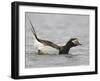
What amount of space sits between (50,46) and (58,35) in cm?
6

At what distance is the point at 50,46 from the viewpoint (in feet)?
4.08

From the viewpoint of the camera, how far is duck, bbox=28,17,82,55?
3.98ft

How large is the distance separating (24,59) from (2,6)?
0.79 feet

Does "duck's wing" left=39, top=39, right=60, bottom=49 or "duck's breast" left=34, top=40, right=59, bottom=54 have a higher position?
"duck's wing" left=39, top=39, right=60, bottom=49

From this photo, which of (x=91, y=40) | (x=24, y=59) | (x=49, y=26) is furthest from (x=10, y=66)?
(x=91, y=40)

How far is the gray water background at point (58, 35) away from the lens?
1200 millimetres

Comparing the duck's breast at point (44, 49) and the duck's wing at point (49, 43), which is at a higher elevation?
the duck's wing at point (49, 43)

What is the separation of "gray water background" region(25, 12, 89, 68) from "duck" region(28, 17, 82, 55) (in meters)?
0.01

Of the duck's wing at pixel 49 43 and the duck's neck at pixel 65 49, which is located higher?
the duck's wing at pixel 49 43

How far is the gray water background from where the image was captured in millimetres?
1200

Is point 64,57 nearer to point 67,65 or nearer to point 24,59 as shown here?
point 67,65

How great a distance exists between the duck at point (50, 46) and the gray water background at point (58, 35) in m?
0.01

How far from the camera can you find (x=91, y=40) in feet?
4.39

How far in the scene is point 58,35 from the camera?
1.26 meters
